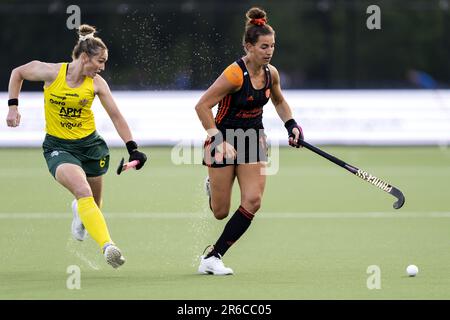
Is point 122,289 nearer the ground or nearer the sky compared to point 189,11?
nearer the ground

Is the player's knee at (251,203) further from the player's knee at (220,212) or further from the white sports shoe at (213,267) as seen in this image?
the white sports shoe at (213,267)

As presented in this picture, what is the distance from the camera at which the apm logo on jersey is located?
7.86m

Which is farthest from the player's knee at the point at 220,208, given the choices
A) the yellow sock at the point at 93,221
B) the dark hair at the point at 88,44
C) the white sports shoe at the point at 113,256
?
the dark hair at the point at 88,44

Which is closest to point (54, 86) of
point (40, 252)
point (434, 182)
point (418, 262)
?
point (40, 252)

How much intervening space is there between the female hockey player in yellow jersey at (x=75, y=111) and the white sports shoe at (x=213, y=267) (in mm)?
835

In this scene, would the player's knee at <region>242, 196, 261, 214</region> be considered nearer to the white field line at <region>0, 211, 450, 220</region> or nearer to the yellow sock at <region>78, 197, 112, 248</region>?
the yellow sock at <region>78, 197, 112, 248</region>

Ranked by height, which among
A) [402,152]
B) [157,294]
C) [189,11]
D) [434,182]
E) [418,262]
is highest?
[189,11]

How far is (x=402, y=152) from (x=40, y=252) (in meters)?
11.6

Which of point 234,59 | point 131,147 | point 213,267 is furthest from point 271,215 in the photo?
point 234,59

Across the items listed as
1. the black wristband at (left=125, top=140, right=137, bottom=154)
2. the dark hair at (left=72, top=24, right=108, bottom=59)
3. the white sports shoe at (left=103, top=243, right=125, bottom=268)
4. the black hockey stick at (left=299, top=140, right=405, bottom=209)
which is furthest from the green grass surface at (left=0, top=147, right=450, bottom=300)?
the dark hair at (left=72, top=24, right=108, bottom=59)

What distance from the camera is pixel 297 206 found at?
1204cm

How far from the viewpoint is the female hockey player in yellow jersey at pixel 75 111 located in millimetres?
7648

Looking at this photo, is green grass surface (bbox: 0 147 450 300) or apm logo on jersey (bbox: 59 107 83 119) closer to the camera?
green grass surface (bbox: 0 147 450 300)

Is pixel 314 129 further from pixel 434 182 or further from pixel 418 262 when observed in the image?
pixel 418 262
